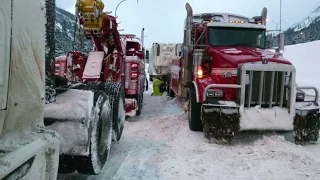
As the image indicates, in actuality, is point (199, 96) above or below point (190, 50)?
below

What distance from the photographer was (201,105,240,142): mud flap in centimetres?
596

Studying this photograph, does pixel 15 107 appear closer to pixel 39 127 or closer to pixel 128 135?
pixel 39 127

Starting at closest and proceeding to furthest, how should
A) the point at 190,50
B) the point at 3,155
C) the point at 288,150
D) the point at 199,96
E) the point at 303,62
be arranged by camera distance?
1. the point at 3,155
2. the point at 288,150
3. the point at 199,96
4. the point at 190,50
5. the point at 303,62

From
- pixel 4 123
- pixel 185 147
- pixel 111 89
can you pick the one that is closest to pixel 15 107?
pixel 4 123

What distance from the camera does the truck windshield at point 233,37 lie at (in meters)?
7.99

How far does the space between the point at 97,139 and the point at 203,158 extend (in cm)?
217

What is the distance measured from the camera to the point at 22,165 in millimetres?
1925

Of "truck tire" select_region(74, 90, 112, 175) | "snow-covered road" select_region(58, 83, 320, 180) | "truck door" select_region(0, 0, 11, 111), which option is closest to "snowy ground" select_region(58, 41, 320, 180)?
"snow-covered road" select_region(58, 83, 320, 180)

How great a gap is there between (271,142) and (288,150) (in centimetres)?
46

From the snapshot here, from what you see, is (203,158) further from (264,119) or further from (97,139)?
(97,139)

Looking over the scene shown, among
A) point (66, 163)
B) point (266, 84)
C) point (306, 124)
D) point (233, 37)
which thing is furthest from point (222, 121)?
point (66, 163)

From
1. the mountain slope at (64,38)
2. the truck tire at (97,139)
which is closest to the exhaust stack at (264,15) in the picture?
the mountain slope at (64,38)

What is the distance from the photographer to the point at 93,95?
3586 millimetres

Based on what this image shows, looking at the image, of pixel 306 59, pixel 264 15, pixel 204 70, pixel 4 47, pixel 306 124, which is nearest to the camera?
pixel 4 47
